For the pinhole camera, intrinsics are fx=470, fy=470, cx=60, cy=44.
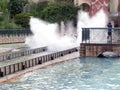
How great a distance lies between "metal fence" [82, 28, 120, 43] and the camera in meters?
27.8

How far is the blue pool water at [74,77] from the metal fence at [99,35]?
3.03 meters

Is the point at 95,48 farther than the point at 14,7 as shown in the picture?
No

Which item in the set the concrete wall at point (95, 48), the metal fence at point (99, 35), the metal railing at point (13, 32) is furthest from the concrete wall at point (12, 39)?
the concrete wall at point (95, 48)

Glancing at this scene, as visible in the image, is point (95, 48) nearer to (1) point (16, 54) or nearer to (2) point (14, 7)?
(1) point (16, 54)

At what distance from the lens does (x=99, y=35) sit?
28.0 meters

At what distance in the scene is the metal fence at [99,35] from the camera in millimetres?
27781

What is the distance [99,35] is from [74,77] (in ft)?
27.9

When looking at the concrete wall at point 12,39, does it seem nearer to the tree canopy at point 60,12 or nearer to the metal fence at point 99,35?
the tree canopy at point 60,12

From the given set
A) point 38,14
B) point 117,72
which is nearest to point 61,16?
point 38,14

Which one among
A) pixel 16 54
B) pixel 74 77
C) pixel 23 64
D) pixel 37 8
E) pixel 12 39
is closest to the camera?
pixel 74 77

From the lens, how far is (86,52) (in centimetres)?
2761

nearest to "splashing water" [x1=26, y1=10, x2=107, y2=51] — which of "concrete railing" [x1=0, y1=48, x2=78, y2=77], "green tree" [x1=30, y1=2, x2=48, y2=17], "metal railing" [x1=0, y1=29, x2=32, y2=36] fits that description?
"metal railing" [x1=0, y1=29, x2=32, y2=36]

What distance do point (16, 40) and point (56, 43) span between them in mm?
9354

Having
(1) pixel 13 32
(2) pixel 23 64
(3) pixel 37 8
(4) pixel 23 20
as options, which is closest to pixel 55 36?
(1) pixel 13 32
